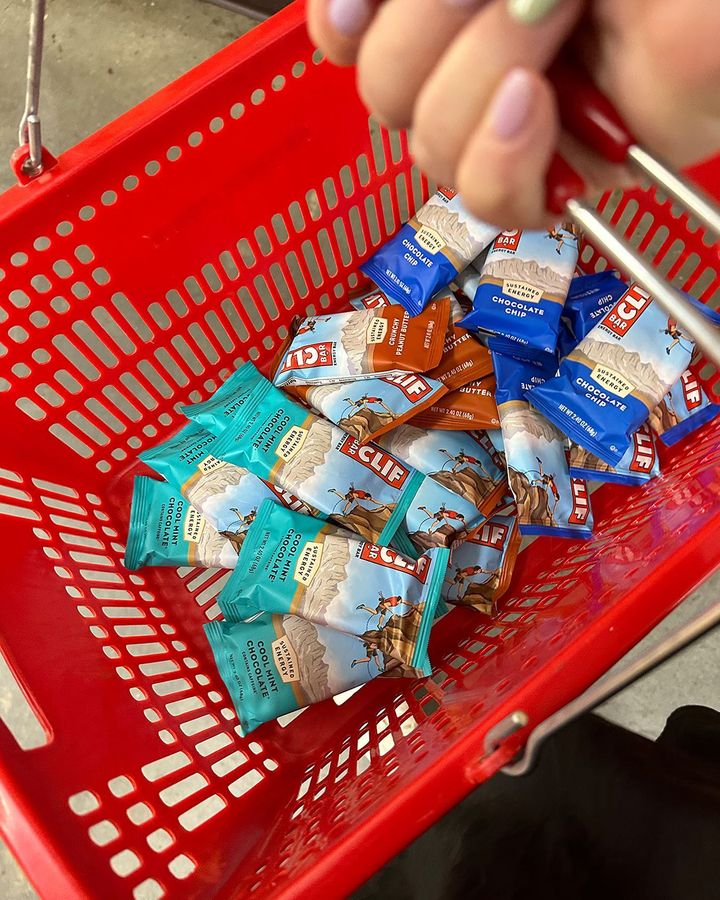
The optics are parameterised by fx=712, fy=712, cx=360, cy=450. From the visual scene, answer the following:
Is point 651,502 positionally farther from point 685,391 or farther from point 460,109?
point 460,109

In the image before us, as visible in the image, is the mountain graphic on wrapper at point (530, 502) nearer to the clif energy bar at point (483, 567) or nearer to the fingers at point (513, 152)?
the clif energy bar at point (483, 567)

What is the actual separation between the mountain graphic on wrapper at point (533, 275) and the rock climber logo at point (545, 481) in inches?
7.9

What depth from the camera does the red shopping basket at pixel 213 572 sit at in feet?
1.67

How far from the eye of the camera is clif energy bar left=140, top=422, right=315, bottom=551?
0.83 metres

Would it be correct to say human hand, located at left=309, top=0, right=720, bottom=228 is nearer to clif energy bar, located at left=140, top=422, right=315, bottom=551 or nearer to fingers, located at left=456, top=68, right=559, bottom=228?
fingers, located at left=456, top=68, right=559, bottom=228

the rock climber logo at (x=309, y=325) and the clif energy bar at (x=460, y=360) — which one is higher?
the rock climber logo at (x=309, y=325)

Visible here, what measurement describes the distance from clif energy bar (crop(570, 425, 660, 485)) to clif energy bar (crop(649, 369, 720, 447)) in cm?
2

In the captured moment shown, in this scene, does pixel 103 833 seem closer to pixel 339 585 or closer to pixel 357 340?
pixel 339 585

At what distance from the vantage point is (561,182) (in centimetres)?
31

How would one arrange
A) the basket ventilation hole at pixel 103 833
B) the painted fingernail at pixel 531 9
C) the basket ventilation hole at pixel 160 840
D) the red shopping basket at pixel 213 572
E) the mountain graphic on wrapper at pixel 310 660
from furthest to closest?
the basket ventilation hole at pixel 160 840 < the mountain graphic on wrapper at pixel 310 660 < the basket ventilation hole at pixel 103 833 < the red shopping basket at pixel 213 572 < the painted fingernail at pixel 531 9

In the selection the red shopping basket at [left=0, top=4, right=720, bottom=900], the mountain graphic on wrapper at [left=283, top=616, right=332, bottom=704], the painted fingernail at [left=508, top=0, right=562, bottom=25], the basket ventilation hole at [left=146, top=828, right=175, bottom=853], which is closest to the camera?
the painted fingernail at [left=508, top=0, right=562, bottom=25]

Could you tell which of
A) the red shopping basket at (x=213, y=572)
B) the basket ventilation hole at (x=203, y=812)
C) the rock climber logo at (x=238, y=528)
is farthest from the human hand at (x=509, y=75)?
the basket ventilation hole at (x=203, y=812)

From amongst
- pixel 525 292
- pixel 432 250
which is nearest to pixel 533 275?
pixel 525 292

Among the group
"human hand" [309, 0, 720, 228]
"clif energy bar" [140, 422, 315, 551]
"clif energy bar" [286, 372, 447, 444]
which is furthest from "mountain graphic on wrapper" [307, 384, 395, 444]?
"human hand" [309, 0, 720, 228]
